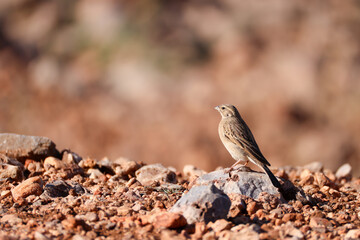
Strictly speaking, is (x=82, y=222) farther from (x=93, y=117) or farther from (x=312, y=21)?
(x=312, y=21)

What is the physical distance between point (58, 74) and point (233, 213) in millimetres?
17253

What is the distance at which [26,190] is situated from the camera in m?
5.66

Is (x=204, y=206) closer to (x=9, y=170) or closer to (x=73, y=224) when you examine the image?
(x=73, y=224)

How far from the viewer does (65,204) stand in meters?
5.37

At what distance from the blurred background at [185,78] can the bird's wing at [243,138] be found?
8.19m

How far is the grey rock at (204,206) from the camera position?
15.6 feet

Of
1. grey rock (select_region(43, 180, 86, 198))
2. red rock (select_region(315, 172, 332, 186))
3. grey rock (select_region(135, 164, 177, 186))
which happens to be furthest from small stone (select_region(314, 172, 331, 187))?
grey rock (select_region(43, 180, 86, 198))

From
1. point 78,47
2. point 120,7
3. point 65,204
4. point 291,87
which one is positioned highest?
point 120,7

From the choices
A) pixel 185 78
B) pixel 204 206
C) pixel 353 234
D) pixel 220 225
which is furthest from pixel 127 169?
pixel 185 78

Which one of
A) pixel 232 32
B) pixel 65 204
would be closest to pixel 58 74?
pixel 232 32

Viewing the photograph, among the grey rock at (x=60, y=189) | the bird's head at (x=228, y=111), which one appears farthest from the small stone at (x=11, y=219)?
the bird's head at (x=228, y=111)

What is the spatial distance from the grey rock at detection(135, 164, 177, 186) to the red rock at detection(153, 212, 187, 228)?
76.9 inches

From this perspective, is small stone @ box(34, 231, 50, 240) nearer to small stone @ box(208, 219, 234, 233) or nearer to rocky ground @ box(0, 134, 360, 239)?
rocky ground @ box(0, 134, 360, 239)

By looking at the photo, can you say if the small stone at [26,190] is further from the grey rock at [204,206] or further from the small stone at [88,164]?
the grey rock at [204,206]
